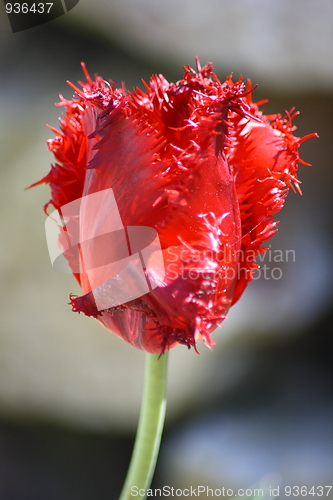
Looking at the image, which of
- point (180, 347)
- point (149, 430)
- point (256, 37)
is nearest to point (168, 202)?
point (149, 430)

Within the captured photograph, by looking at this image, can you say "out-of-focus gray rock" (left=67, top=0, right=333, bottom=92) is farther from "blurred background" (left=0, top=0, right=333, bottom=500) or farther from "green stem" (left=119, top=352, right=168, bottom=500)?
"green stem" (left=119, top=352, right=168, bottom=500)

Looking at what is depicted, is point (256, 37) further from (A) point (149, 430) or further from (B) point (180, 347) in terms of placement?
(A) point (149, 430)

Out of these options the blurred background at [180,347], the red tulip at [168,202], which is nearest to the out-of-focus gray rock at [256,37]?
the blurred background at [180,347]

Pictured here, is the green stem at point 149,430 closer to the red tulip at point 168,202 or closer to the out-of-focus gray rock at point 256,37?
the red tulip at point 168,202

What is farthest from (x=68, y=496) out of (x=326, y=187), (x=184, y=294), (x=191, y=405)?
(x=326, y=187)

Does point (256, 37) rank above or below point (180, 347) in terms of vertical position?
above

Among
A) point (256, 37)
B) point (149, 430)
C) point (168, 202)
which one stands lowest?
point (149, 430)
